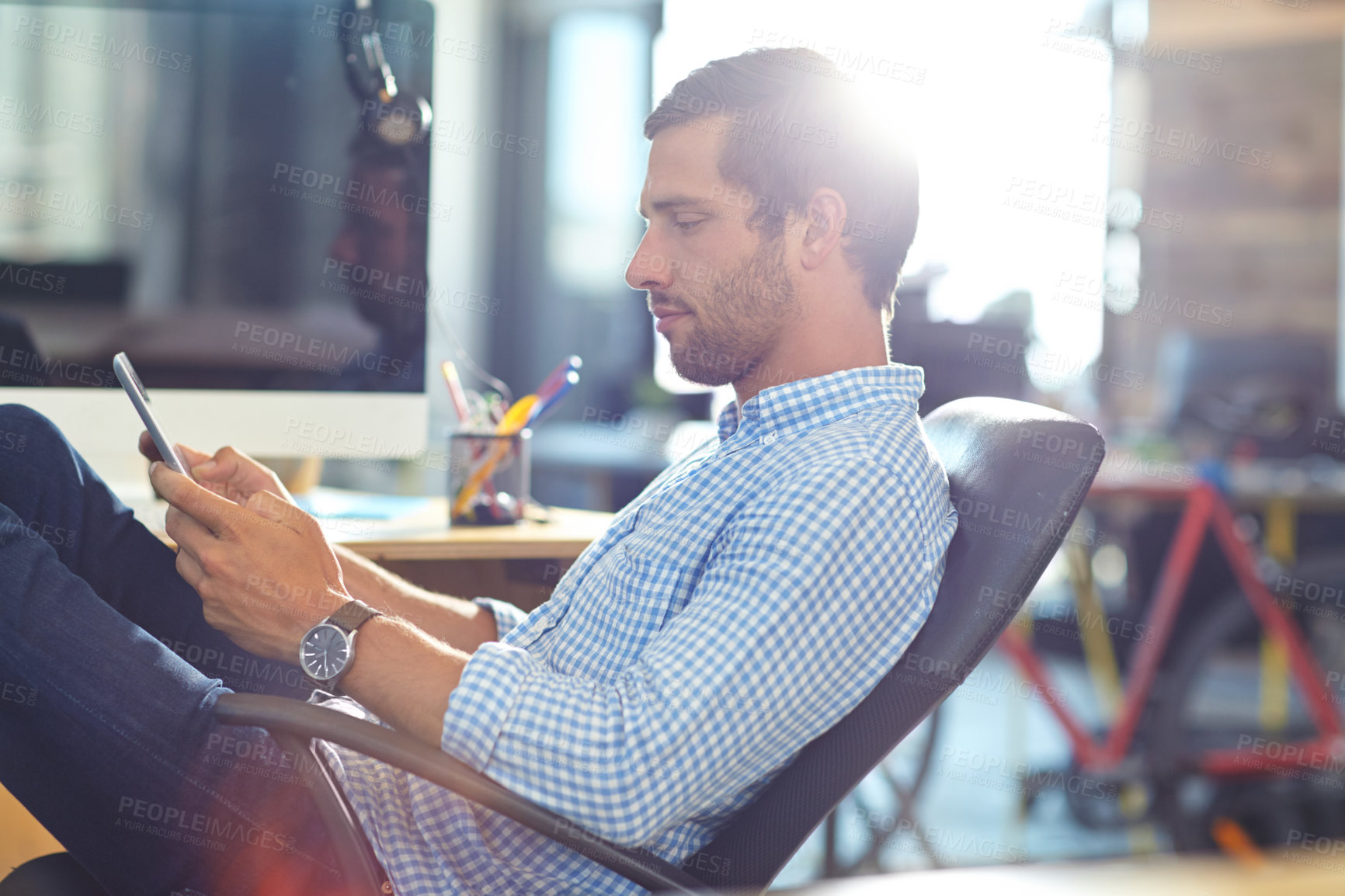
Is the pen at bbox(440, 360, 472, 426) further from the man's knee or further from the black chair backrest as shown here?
the black chair backrest

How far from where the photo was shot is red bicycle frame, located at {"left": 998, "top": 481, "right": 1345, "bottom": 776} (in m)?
2.44

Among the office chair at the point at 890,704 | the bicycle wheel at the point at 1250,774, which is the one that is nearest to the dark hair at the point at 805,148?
the office chair at the point at 890,704

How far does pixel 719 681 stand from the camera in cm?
78

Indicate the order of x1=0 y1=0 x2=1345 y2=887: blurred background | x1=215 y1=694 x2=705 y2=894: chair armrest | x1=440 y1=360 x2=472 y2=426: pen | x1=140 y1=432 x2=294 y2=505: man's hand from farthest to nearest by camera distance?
x1=440 y1=360 x2=472 y2=426: pen < x1=0 y1=0 x2=1345 y2=887: blurred background < x1=140 y1=432 x2=294 y2=505: man's hand < x1=215 y1=694 x2=705 y2=894: chair armrest

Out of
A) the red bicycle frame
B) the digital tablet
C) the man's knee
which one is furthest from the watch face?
the red bicycle frame

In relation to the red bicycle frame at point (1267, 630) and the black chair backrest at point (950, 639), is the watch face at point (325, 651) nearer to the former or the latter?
the black chair backrest at point (950, 639)

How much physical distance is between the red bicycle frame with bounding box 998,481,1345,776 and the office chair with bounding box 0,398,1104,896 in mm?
1609

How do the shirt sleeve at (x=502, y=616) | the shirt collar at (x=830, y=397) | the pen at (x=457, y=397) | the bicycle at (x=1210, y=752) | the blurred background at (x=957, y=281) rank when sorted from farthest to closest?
the bicycle at (x=1210, y=752), the pen at (x=457, y=397), the blurred background at (x=957, y=281), the shirt sleeve at (x=502, y=616), the shirt collar at (x=830, y=397)

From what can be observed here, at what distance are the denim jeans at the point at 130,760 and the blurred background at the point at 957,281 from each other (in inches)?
22.0

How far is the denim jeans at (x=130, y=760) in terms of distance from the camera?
845 millimetres

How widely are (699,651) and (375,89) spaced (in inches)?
40.6

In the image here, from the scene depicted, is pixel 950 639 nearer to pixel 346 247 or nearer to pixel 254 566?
pixel 254 566

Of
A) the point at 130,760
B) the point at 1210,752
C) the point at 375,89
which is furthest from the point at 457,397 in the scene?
the point at 1210,752

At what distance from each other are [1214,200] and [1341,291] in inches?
29.9
